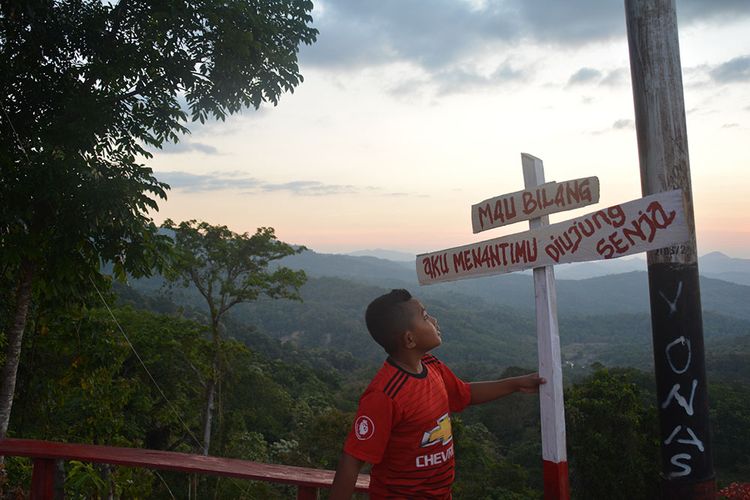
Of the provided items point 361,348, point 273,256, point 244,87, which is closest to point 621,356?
point 361,348

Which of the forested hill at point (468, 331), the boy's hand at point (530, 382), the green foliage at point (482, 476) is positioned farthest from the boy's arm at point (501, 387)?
the forested hill at point (468, 331)

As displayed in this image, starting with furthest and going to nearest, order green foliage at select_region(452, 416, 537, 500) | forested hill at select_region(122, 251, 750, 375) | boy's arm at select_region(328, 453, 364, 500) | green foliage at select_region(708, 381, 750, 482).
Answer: forested hill at select_region(122, 251, 750, 375) → green foliage at select_region(708, 381, 750, 482) → green foliage at select_region(452, 416, 537, 500) → boy's arm at select_region(328, 453, 364, 500)

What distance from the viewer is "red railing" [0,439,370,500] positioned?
2.35 m

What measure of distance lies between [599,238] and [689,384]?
2.20 feet

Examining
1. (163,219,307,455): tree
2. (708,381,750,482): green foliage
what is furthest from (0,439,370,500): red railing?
(708,381,750,482): green foliage

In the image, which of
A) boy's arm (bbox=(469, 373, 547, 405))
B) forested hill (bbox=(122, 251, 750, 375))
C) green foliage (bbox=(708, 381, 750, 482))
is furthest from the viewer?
forested hill (bbox=(122, 251, 750, 375))

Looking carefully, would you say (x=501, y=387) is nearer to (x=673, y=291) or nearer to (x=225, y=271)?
(x=673, y=291)

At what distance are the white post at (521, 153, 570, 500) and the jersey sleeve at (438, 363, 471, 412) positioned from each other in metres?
0.37

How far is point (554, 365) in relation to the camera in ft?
8.20

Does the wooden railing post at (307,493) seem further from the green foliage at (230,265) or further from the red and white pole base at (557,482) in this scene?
the green foliage at (230,265)

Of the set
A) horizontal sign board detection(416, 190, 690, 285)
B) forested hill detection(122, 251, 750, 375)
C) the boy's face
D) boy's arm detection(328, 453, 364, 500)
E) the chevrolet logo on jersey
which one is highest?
horizontal sign board detection(416, 190, 690, 285)

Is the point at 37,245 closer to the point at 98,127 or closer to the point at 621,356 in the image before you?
the point at 98,127

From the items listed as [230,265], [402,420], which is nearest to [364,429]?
[402,420]

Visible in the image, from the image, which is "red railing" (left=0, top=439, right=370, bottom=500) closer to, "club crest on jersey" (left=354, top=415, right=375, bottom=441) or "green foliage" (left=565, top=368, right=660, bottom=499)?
"club crest on jersey" (left=354, top=415, right=375, bottom=441)
